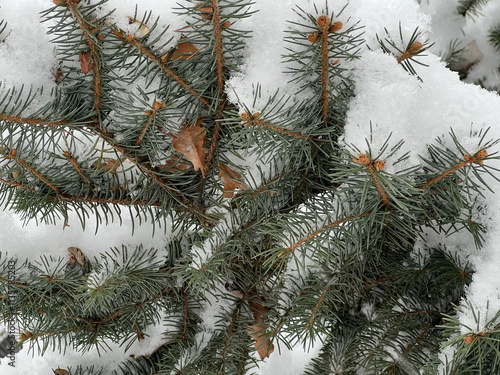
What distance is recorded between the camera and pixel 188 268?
2.96 ft

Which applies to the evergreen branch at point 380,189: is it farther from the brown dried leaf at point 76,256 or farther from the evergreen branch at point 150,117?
the brown dried leaf at point 76,256

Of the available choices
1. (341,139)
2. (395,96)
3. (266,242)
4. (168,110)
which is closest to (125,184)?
(168,110)

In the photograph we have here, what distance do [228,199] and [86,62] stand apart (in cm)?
39

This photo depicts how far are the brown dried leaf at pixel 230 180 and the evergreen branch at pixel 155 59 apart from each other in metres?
0.15

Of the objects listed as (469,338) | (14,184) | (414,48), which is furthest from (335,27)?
(14,184)

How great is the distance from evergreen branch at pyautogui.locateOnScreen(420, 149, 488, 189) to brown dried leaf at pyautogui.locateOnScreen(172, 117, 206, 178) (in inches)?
16.4

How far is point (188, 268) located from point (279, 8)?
52 cm

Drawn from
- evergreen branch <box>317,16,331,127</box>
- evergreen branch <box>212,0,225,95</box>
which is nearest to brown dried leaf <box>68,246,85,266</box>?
evergreen branch <box>212,0,225,95</box>

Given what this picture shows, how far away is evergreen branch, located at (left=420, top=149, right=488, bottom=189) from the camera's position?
691mm

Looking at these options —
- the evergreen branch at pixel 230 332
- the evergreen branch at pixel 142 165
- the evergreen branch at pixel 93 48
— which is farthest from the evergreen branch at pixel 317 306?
the evergreen branch at pixel 93 48

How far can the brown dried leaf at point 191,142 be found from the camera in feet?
2.90

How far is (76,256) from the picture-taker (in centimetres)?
110

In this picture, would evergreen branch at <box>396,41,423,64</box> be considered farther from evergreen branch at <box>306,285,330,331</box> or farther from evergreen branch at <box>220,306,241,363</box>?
evergreen branch at <box>220,306,241,363</box>

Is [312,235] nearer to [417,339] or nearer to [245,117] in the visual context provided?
[245,117]
